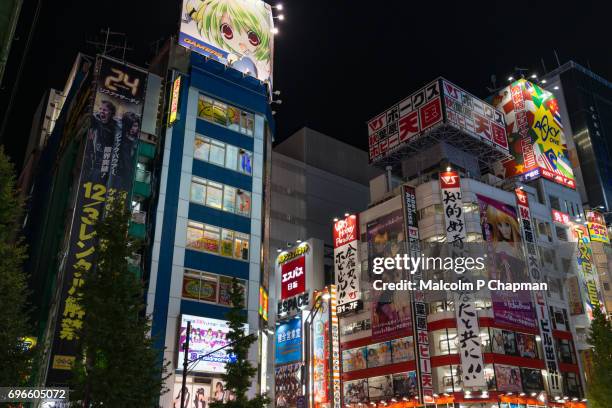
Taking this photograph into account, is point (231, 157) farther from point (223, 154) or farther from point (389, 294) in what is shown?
point (389, 294)

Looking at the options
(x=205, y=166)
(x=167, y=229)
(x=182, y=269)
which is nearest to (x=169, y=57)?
(x=205, y=166)

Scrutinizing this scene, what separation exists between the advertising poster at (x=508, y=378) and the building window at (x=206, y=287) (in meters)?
19.5

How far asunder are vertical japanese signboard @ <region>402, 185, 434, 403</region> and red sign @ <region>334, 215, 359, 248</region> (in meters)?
5.71

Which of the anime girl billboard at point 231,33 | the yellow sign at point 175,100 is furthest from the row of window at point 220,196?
the anime girl billboard at point 231,33

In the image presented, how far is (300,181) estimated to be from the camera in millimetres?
70625

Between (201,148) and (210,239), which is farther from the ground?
(201,148)

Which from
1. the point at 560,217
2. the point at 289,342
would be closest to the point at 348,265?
the point at 289,342

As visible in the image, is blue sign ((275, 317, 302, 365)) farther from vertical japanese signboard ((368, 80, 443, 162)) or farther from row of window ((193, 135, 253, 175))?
vertical japanese signboard ((368, 80, 443, 162))

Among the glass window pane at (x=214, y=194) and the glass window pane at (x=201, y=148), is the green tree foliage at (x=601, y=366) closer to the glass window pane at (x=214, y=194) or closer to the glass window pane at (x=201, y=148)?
the glass window pane at (x=214, y=194)

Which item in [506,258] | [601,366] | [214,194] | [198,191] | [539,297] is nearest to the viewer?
[601,366]

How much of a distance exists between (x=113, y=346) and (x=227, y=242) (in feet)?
65.7

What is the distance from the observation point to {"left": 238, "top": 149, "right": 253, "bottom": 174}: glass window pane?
1623 inches

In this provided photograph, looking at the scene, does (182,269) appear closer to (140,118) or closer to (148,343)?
(140,118)

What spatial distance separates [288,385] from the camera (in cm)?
4959
